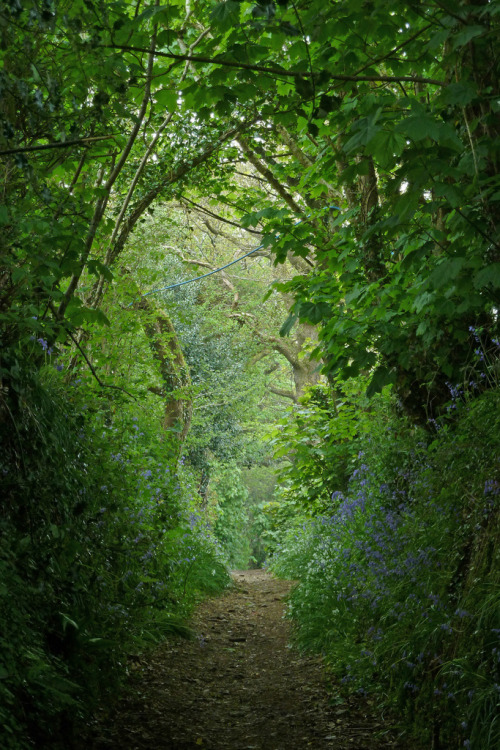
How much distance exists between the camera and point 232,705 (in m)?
4.82

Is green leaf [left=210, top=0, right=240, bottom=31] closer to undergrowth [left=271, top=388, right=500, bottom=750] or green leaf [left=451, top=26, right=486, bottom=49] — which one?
green leaf [left=451, top=26, right=486, bottom=49]

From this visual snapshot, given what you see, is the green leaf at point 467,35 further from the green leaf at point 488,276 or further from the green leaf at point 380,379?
the green leaf at point 380,379

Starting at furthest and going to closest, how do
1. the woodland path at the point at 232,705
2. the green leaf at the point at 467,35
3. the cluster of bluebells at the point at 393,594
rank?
1. the woodland path at the point at 232,705
2. the cluster of bluebells at the point at 393,594
3. the green leaf at the point at 467,35

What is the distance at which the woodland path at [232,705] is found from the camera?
3725mm

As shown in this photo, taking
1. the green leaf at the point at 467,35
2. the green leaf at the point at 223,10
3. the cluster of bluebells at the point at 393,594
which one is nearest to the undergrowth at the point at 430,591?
the cluster of bluebells at the point at 393,594

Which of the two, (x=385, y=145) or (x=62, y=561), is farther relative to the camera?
(x=62, y=561)

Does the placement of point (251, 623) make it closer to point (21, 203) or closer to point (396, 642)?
point (396, 642)

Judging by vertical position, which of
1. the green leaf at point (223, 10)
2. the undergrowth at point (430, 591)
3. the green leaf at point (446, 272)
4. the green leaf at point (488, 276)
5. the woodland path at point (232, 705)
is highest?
the green leaf at point (223, 10)

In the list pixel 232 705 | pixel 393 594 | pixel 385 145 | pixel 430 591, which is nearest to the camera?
pixel 385 145

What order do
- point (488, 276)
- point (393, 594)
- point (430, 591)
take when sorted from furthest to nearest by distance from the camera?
point (393, 594), point (430, 591), point (488, 276)

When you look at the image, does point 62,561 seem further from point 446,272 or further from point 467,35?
point 467,35

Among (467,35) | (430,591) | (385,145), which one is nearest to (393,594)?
(430,591)

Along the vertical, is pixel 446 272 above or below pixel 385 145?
below

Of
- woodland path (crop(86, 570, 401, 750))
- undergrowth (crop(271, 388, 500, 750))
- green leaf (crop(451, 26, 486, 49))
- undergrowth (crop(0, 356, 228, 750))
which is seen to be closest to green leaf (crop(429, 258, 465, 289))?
green leaf (crop(451, 26, 486, 49))
